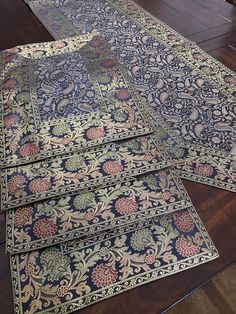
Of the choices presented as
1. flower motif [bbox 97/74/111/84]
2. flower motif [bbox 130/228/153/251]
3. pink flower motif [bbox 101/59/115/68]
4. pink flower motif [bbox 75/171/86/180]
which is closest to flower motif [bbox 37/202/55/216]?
pink flower motif [bbox 75/171/86/180]

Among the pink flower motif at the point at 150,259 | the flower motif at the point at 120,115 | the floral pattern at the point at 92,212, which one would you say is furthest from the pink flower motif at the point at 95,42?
the pink flower motif at the point at 150,259

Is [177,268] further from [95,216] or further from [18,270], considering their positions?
[18,270]

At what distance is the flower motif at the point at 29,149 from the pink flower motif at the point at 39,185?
11 cm

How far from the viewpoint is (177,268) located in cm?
66

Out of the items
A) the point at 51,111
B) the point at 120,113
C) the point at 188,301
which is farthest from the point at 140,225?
the point at 51,111

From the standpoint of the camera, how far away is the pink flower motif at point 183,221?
28.8 inches

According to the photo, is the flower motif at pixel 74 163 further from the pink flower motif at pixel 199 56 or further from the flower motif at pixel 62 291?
the pink flower motif at pixel 199 56

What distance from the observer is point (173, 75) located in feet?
4.01

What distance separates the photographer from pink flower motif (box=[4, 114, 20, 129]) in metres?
1.01

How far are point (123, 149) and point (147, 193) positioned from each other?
0.59 ft

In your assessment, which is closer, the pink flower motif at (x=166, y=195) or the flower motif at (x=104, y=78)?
the pink flower motif at (x=166, y=195)

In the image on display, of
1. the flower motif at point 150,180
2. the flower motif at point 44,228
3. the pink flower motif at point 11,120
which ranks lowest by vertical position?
the flower motif at point 44,228

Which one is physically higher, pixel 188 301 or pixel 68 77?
pixel 68 77

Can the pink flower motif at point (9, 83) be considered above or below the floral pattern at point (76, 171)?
above
